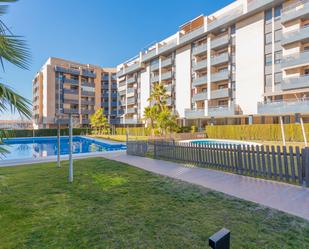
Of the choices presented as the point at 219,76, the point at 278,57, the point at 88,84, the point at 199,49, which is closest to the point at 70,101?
the point at 88,84

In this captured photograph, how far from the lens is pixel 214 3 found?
31812 millimetres

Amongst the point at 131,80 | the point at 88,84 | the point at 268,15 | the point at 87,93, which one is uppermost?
the point at 268,15

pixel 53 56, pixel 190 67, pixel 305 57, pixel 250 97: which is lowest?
pixel 250 97

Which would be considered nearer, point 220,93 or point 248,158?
point 248,158

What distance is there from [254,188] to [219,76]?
26.0 metres

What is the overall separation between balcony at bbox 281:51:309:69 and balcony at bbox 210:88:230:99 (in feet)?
24.3

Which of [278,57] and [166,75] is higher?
[166,75]

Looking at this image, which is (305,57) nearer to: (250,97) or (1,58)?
(250,97)

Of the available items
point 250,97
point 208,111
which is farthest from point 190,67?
point 250,97

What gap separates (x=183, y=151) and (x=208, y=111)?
2096 cm

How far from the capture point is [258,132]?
23531mm

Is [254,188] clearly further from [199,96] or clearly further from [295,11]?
[199,96]

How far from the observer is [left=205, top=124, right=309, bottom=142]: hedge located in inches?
816

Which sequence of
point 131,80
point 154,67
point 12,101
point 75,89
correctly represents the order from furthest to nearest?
1. point 75,89
2. point 131,80
3. point 154,67
4. point 12,101
